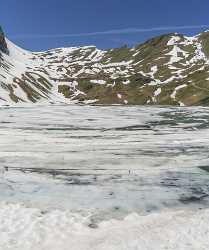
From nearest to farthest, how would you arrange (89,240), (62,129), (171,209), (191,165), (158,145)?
(89,240)
(171,209)
(191,165)
(158,145)
(62,129)

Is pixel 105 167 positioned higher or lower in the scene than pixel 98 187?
higher

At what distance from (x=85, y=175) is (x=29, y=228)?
30.6 feet

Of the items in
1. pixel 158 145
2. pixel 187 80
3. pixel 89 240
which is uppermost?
pixel 187 80

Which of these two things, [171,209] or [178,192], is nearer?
[171,209]

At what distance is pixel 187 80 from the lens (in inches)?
7549

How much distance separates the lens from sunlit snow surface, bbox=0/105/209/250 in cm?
A: 1975

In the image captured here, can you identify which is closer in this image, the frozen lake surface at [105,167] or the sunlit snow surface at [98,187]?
the sunlit snow surface at [98,187]

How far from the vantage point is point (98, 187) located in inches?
1039

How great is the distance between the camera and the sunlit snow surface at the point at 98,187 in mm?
19750

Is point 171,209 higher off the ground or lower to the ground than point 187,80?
lower

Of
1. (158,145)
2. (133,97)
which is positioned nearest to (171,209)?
(158,145)

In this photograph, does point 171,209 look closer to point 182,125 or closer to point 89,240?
point 89,240

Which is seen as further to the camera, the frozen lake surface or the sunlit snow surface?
the frozen lake surface

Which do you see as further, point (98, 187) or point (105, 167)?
point (105, 167)
